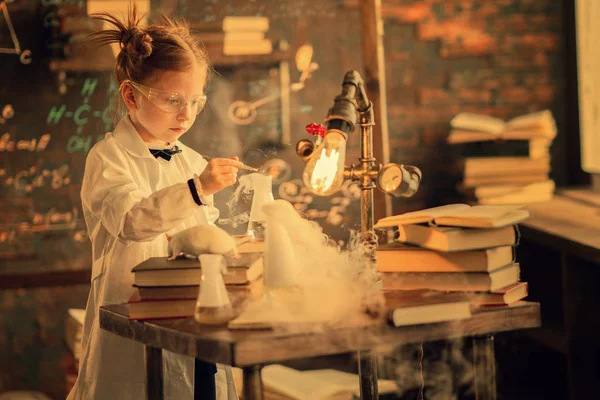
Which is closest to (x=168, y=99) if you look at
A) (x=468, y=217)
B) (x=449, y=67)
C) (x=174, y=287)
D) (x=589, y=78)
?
(x=174, y=287)

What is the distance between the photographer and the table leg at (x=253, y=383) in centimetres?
148

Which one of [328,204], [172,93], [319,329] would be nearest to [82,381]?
[172,93]

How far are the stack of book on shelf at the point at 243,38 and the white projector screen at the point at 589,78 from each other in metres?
1.52

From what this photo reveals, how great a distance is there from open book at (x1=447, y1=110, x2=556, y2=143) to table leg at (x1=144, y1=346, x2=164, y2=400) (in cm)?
263

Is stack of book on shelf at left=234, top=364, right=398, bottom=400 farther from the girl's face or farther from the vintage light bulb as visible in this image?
the vintage light bulb

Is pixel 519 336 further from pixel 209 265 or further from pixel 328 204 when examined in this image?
pixel 209 265

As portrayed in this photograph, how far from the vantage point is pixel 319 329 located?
4.87ft

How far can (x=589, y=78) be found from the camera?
162 inches

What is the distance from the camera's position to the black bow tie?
87.5 inches

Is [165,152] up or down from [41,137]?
down

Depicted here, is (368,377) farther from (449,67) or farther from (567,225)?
(449,67)

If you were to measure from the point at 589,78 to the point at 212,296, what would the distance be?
3.09m

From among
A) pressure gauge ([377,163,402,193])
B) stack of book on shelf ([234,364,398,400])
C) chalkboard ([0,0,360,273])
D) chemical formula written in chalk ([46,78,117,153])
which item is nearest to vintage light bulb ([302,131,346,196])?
pressure gauge ([377,163,402,193])

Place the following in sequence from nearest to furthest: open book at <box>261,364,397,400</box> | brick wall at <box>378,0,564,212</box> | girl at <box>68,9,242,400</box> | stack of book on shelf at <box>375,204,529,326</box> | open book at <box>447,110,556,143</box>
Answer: stack of book on shelf at <box>375,204,529,326</box> → girl at <box>68,9,242,400</box> → open book at <box>261,364,397,400</box> → open book at <box>447,110,556,143</box> → brick wall at <box>378,0,564,212</box>
